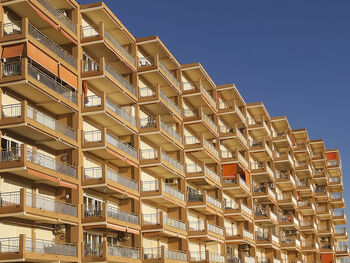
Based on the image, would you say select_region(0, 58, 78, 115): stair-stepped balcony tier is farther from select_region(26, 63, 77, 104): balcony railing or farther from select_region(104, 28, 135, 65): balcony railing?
select_region(104, 28, 135, 65): balcony railing

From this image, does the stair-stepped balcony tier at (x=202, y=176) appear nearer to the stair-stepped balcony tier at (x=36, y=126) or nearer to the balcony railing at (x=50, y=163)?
the stair-stepped balcony tier at (x=36, y=126)

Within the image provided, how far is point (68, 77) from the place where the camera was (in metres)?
36.8

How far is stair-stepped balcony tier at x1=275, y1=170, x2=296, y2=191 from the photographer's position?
74750mm

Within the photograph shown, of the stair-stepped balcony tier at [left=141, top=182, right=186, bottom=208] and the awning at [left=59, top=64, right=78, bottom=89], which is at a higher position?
the awning at [left=59, top=64, right=78, bottom=89]

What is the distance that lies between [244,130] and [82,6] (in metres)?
31.2

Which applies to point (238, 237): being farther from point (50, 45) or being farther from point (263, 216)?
point (50, 45)

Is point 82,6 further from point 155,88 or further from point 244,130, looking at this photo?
point 244,130

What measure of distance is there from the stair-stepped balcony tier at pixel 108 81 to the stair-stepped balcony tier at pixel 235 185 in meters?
17.4

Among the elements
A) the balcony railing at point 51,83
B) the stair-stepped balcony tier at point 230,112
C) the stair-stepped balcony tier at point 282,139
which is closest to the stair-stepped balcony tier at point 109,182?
the balcony railing at point 51,83

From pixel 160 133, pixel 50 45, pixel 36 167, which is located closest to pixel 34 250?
pixel 36 167

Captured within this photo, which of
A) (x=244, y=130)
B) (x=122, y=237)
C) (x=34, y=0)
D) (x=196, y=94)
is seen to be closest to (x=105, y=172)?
(x=122, y=237)

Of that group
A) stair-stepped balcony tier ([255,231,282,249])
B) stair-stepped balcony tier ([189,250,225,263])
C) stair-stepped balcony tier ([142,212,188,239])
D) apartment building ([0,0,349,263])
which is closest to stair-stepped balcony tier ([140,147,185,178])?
apartment building ([0,0,349,263])

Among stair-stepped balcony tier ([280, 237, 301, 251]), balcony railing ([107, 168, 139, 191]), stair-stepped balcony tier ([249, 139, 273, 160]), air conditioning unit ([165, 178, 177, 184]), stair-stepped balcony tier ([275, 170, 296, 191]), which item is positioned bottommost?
stair-stepped balcony tier ([280, 237, 301, 251])

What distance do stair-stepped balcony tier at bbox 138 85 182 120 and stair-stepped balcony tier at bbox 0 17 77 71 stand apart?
30.6 feet
